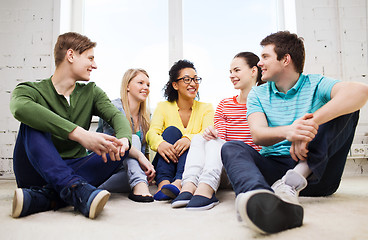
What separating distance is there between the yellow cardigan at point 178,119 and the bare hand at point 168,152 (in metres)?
0.23

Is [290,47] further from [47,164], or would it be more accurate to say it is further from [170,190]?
[47,164]

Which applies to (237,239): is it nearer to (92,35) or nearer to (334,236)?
(334,236)

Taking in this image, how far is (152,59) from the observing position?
2.94 m

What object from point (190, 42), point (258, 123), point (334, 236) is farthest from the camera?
point (190, 42)

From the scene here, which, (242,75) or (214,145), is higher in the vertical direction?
(242,75)

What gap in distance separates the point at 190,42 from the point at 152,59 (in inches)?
16.5

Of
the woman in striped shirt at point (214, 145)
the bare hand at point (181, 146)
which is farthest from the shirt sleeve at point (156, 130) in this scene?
the woman in striped shirt at point (214, 145)

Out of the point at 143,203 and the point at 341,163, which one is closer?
the point at 341,163

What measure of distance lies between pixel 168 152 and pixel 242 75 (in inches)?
26.6

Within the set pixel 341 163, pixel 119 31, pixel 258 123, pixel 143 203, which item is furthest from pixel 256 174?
pixel 119 31

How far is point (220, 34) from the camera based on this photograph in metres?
2.94

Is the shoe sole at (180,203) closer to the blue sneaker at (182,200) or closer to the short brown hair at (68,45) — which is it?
the blue sneaker at (182,200)

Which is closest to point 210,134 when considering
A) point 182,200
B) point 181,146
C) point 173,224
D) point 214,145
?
point 214,145

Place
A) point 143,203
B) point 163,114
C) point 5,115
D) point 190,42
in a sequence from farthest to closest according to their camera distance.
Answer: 1. point 190,42
2. point 5,115
3. point 163,114
4. point 143,203
